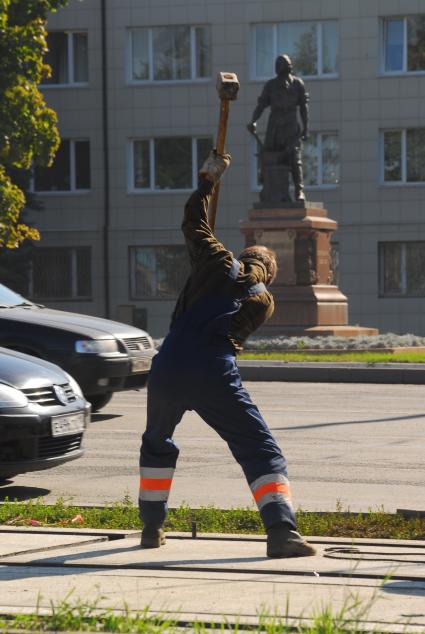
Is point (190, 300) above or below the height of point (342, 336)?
above

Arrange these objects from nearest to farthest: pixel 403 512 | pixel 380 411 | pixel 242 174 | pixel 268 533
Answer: pixel 268 533 → pixel 403 512 → pixel 380 411 → pixel 242 174

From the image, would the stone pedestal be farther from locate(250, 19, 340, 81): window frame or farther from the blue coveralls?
the blue coveralls

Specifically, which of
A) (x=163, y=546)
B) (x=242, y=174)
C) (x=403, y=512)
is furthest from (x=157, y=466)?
(x=242, y=174)

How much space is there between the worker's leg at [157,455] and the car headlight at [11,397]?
246 centimetres

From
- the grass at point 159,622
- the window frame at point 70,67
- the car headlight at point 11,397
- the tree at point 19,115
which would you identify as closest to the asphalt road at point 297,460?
A: the car headlight at point 11,397

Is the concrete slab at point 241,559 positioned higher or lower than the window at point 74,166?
lower

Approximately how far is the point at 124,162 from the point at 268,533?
37709 millimetres

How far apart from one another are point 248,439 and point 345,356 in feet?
58.9

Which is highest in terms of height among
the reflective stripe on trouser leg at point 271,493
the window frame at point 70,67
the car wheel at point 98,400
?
the window frame at point 70,67

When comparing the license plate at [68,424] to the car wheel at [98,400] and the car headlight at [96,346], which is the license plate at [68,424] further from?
the car wheel at [98,400]

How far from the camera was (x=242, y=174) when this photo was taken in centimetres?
4366

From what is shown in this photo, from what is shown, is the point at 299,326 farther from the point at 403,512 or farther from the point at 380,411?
the point at 403,512

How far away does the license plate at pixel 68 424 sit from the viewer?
32.7 feet

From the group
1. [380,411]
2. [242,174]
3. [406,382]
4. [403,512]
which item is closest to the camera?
[403,512]
